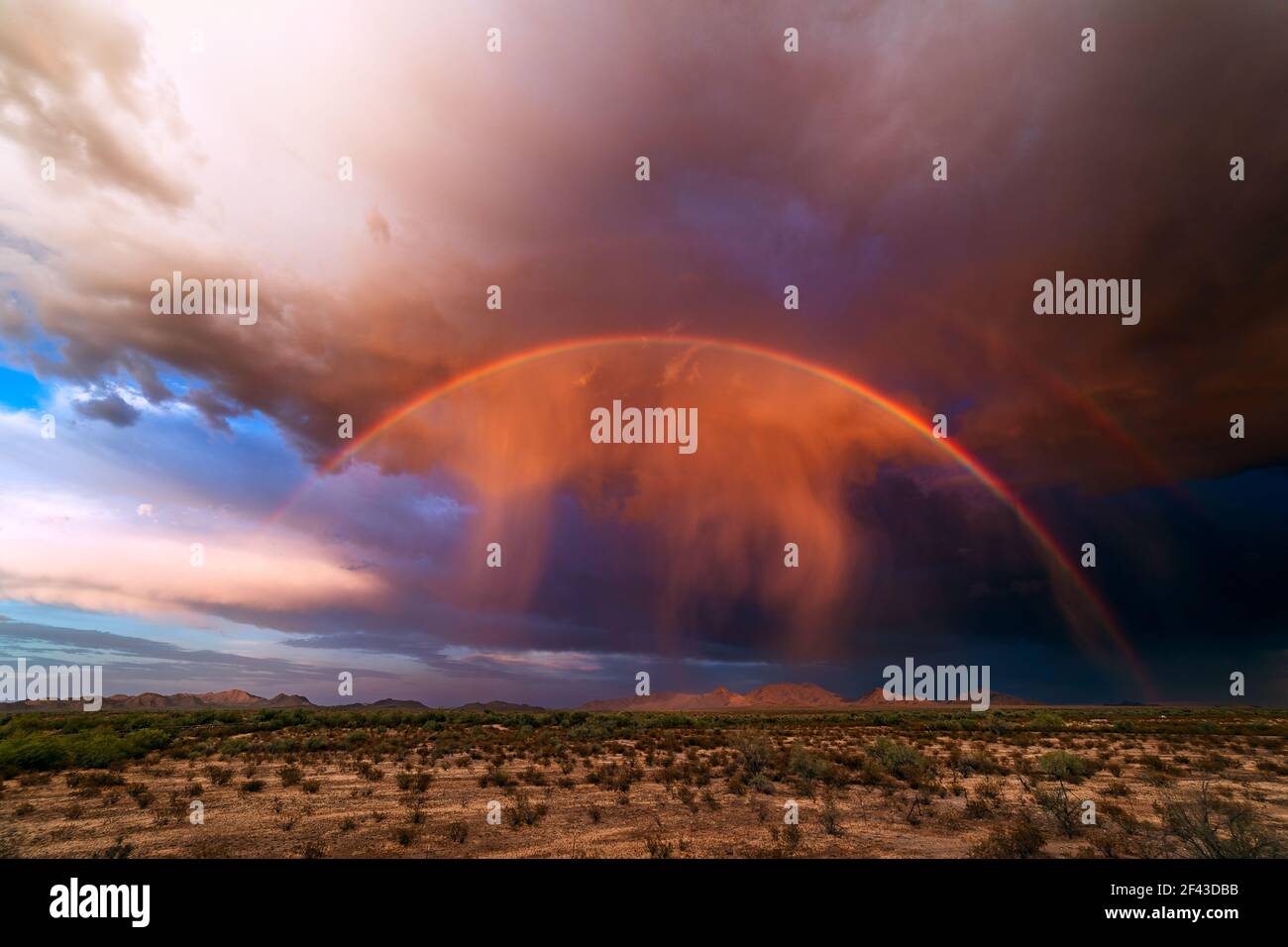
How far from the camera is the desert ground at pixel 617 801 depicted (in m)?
14.4

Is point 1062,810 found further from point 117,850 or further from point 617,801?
point 117,850

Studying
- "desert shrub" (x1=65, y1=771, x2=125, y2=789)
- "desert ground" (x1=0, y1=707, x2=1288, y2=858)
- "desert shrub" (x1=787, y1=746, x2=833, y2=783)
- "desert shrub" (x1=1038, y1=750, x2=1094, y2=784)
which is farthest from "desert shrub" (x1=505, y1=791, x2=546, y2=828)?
"desert shrub" (x1=1038, y1=750, x2=1094, y2=784)

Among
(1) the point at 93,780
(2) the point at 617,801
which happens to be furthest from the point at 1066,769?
(1) the point at 93,780

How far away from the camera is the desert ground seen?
567 inches

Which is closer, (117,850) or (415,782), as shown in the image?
(117,850)

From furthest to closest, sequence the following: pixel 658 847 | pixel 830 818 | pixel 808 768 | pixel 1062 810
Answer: pixel 808 768 → pixel 1062 810 → pixel 830 818 → pixel 658 847

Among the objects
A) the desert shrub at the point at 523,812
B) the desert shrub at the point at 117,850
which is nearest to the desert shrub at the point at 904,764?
the desert shrub at the point at 523,812

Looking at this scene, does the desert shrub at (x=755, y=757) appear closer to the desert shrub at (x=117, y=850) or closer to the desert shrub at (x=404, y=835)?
the desert shrub at (x=404, y=835)

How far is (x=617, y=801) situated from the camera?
19.6 metres
